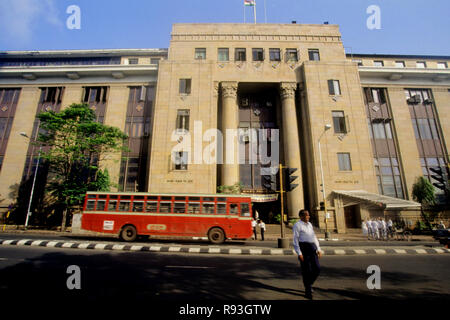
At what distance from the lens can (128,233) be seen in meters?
13.9

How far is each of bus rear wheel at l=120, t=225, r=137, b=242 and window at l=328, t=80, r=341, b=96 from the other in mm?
27502

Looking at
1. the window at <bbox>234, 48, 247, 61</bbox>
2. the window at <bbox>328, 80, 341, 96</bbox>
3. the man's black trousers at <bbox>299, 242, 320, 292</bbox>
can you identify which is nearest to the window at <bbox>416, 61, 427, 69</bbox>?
the window at <bbox>328, 80, 341, 96</bbox>

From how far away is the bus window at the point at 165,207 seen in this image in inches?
546

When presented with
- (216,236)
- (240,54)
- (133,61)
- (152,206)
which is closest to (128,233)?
(152,206)

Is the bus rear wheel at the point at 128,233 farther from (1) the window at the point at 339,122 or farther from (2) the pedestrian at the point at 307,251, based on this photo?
(1) the window at the point at 339,122

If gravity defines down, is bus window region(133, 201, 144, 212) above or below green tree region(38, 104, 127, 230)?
below

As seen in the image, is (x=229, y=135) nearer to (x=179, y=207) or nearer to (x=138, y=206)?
(x=179, y=207)

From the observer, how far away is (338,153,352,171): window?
25.0m

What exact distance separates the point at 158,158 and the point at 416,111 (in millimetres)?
36209

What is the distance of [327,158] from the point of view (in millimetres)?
25031

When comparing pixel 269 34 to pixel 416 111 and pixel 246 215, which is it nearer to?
pixel 416 111

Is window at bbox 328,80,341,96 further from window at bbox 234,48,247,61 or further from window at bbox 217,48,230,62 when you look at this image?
window at bbox 217,48,230,62

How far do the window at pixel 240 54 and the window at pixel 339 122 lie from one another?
14.5 m
